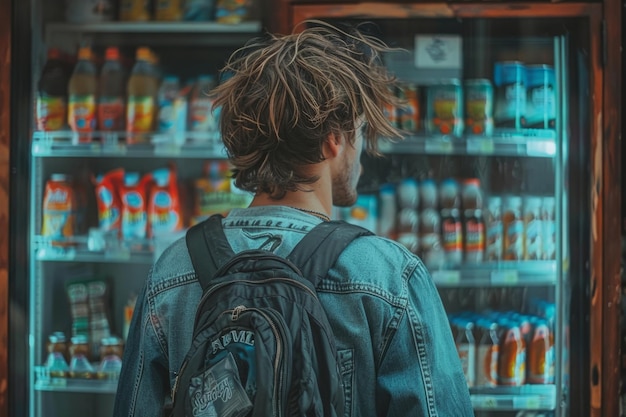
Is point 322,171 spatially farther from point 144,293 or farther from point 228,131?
point 144,293

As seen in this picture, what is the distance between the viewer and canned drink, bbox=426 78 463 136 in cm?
262

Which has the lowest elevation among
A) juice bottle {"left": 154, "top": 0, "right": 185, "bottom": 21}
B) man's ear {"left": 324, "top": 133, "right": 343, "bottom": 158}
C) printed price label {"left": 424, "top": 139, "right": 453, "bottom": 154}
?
man's ear {"left": 324, "top": 133, "right": 343, "bottom": 158}

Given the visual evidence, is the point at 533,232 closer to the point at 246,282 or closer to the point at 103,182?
the point at 103,182

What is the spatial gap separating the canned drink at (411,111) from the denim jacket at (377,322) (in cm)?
137

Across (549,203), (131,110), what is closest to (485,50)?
(549,203)

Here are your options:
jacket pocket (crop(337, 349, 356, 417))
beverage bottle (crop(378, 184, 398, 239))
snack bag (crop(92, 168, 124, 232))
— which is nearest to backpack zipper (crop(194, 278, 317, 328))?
jacket pocket (crop(337, 349, 356, 417))

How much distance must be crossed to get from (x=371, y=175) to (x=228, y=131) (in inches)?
51.9

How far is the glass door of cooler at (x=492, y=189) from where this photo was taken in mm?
2438

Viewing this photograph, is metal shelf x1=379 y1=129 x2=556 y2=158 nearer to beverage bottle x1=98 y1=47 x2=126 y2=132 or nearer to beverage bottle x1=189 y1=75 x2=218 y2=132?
beverage bottle x1=189 y1=75 x2=218 y2=132

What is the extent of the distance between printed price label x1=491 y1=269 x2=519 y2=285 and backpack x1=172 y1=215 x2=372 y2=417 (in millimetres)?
1340

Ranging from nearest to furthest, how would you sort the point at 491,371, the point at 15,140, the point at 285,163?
the point at 285,163
the point at 15,140
the point at 491,371

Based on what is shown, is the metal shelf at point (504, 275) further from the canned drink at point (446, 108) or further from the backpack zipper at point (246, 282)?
the backpack zipper at point (246, 282)

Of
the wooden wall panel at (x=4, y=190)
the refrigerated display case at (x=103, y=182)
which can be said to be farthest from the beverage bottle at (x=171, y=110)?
the wooden wall panel at (x=4, y=190)

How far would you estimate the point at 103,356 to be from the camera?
2676mm
